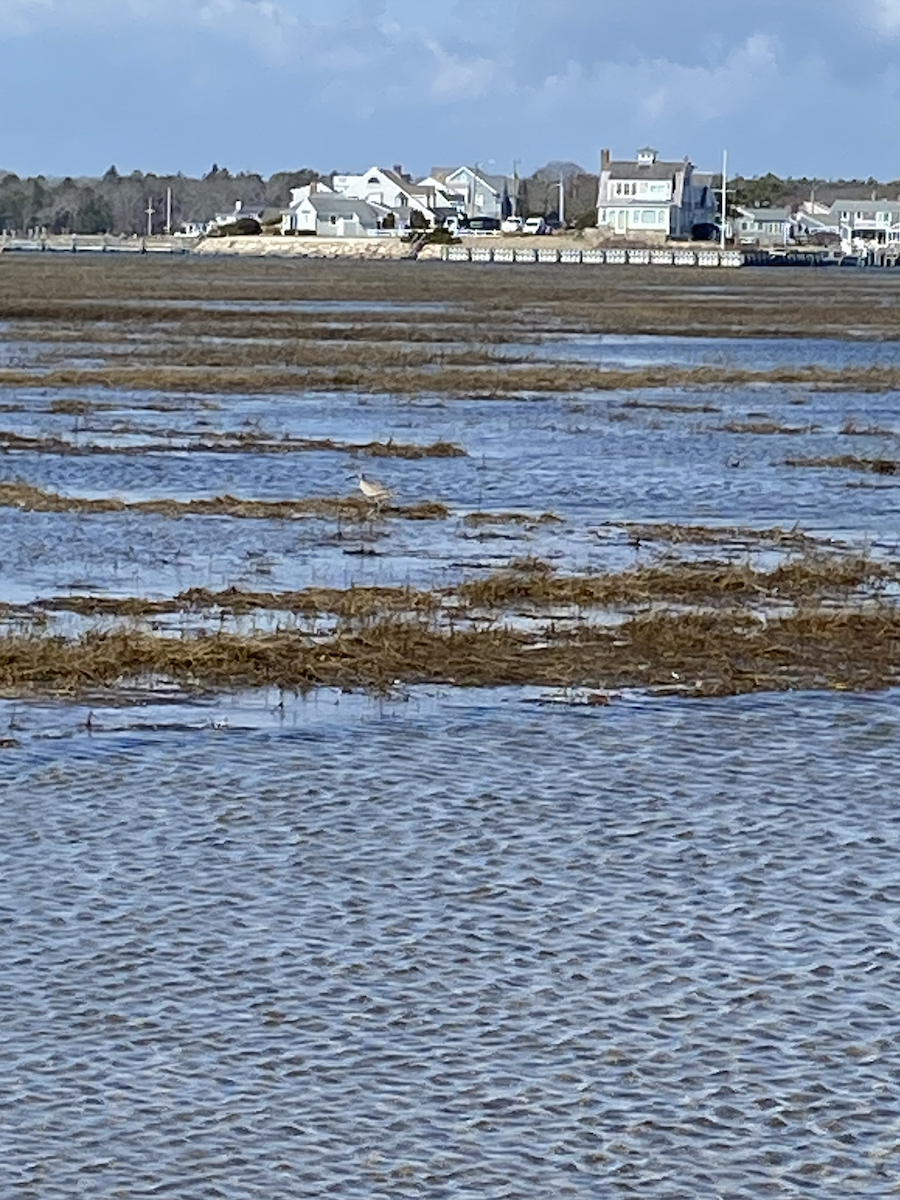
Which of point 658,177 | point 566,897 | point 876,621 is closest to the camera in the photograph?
point 566,897

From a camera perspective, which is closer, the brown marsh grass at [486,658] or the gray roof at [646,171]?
the brown marsh grass at [486,658]

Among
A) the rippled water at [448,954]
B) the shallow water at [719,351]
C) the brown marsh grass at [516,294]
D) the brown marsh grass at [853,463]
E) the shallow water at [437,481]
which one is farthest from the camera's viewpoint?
the brown marsh grass at [516,294]

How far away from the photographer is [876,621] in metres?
16.3

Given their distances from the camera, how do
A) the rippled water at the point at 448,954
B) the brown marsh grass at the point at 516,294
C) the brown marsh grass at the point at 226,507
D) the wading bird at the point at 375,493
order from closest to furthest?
the rippled water at the point at 448,954 < the brown marsh grass at the point at 226,507 < the wading bird at the point at 375,493 < the brown marsh grass at the point at 516,294

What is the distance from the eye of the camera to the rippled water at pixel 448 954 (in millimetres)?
7391

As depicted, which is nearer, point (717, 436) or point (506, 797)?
point (506, 797)

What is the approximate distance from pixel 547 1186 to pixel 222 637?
27.2 ft

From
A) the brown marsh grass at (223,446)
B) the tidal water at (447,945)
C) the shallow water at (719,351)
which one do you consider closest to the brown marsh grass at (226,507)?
the brown marsh grass at (223,446)

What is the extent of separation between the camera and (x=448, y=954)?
9.28 meters

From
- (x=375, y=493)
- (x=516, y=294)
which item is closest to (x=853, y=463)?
(x=375, y=493)

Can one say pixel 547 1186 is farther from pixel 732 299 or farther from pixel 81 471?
pixel 732 299

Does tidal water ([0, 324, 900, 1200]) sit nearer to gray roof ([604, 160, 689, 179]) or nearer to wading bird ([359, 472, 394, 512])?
wading bird ([359, 472, 394, 512])

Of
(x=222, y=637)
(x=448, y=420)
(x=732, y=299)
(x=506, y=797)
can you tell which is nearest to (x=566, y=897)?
(x=506, y=797)

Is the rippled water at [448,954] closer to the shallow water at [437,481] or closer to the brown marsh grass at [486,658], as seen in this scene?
the brown marsh grass at [486,658]
